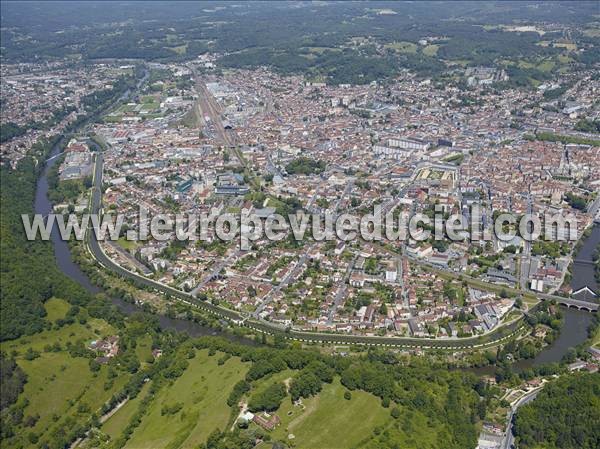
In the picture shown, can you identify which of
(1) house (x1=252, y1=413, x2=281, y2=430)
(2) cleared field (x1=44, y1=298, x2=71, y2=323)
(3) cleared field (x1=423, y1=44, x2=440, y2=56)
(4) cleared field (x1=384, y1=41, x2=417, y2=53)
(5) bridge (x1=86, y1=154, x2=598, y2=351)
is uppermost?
(4) cleared field (x1=384, y1=41, x2=417, y2=53)

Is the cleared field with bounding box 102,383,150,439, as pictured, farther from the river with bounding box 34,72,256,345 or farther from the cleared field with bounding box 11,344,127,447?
the river with bounding box 34,72,256,345

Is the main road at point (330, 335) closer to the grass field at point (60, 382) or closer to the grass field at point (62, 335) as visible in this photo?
the grass field at point (62, 335)

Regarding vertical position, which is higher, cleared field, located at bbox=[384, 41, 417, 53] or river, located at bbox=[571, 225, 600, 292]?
cleared field, located at bbox=[384, 41, 417, 53]

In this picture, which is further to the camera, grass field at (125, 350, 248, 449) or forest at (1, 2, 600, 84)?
forest at (1, 2, 600, 84)

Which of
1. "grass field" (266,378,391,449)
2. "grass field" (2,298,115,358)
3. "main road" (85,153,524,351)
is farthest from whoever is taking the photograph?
"grass field" (2,298,115,358)

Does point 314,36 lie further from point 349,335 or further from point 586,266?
point 349,335

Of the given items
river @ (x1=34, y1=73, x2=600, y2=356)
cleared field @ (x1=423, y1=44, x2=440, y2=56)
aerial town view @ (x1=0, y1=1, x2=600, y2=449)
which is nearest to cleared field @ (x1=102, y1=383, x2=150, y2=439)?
aerial town view @ (x1=0, y1=1, x2=600, y2=449)

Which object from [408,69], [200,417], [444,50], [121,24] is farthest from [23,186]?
[121,24]
